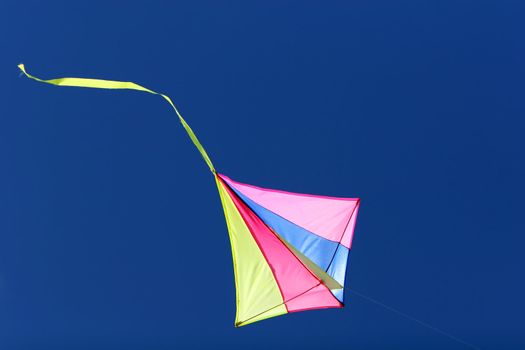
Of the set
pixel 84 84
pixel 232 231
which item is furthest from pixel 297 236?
pixel 84 84

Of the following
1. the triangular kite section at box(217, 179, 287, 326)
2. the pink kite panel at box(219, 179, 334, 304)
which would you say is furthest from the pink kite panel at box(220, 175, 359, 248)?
the triangular kite section at box(217, 179, 287, 326)

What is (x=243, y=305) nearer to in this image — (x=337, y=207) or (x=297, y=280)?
(x=297, y=280)

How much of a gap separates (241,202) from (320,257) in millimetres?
1310

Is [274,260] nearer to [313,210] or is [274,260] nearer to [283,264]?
[283,264]

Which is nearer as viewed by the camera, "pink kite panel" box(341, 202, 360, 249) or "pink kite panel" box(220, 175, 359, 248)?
"pink kite panel" box(220, 175, 359, 248)

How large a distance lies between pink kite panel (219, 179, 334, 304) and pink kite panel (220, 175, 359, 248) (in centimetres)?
34

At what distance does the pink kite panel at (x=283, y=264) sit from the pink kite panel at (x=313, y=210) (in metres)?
0.34

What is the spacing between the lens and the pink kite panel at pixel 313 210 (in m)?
6.84

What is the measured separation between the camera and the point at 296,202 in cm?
702

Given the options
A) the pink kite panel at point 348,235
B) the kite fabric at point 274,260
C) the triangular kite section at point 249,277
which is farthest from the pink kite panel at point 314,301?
the pink kite panel at point 348,235

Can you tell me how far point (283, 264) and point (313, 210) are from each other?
2.84ft

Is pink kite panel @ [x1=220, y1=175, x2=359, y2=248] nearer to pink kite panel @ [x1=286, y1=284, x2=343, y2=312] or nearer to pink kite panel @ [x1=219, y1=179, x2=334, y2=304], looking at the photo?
pink kite panel @ [x1=219, y1=179, x2=334, y2=304]

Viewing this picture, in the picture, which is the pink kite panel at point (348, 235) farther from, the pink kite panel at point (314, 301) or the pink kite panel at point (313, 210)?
the pink kite panel at point (314, 301)

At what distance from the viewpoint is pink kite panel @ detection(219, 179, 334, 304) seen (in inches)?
258
